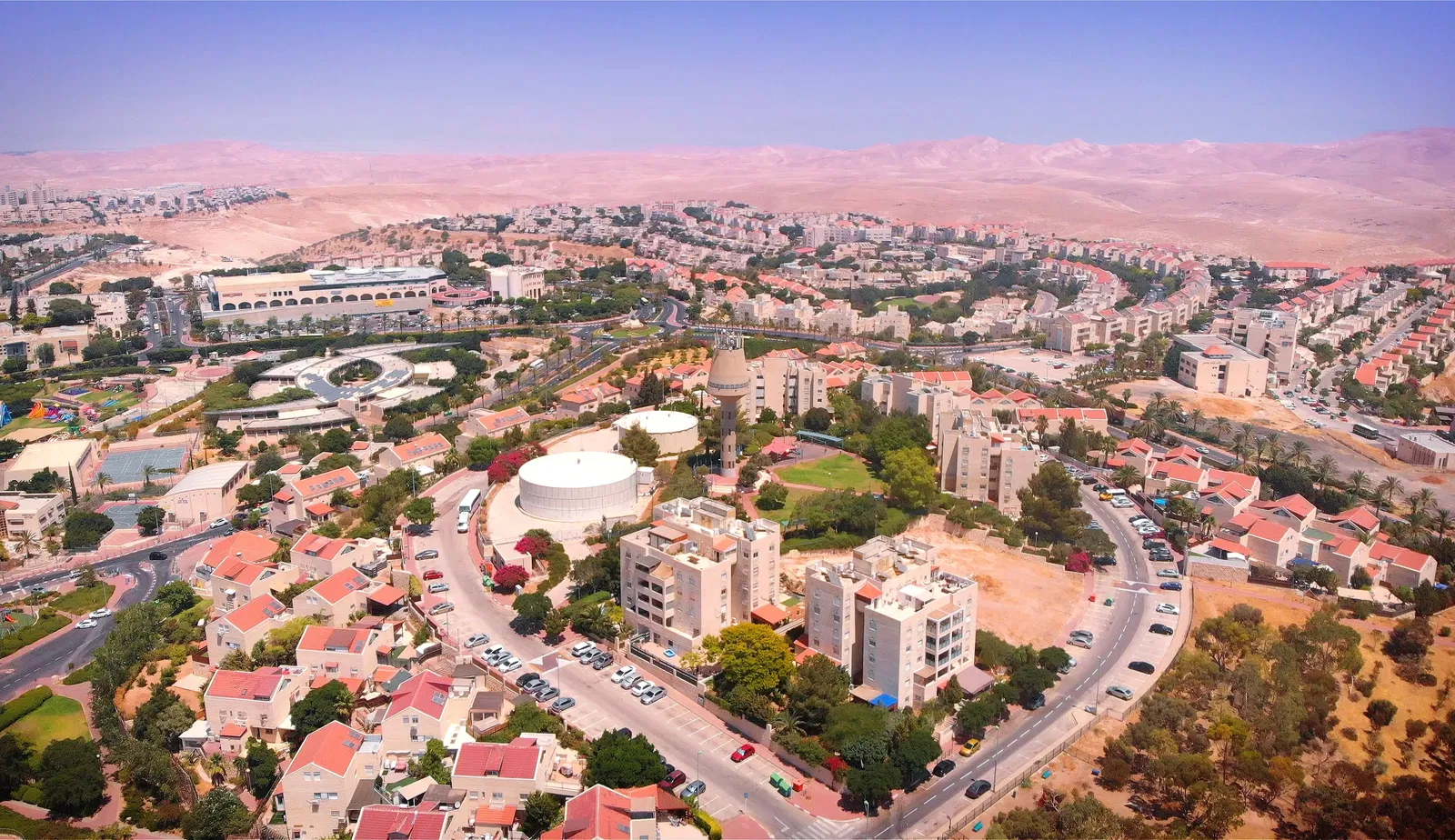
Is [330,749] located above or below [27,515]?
above

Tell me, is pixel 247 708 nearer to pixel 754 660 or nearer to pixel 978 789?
pixel 754 660

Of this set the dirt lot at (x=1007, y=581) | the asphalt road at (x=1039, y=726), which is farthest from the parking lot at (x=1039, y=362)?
the asphalt road at (x=1039, y=726)

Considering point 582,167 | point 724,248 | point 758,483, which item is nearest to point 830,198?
point 724,248

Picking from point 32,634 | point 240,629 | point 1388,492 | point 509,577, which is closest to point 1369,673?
point 1388,492

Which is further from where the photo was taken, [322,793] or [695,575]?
[695,575]

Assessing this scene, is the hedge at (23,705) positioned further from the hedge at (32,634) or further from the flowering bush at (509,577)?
the flowering bush at (509,577)

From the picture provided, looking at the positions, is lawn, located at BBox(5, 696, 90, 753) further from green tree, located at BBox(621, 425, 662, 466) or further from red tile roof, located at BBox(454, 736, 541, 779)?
green tree, located at BBox(621, 425, 662, 466)

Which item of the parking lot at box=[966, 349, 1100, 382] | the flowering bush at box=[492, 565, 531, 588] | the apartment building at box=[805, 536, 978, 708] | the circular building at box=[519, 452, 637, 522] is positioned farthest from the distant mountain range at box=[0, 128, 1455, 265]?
the flowering bush at box=[492, 565, 531, 588]
